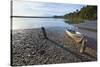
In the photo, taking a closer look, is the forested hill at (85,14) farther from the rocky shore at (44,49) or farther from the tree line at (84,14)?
the rocky shore at (44,49)

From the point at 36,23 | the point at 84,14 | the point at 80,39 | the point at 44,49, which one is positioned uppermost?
the point at 84,14

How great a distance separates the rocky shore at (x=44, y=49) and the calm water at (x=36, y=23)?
0.05 metres

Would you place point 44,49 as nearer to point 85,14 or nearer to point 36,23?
point 36,23

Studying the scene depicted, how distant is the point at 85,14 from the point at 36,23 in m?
0.71

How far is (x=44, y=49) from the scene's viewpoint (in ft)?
6.87

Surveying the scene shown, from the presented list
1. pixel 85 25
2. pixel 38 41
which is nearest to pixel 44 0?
pixel 38 41

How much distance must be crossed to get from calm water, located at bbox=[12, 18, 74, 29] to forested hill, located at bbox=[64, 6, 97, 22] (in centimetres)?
15

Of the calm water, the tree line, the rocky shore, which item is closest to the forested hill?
the tree line

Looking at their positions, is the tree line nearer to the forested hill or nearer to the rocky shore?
the forested hill

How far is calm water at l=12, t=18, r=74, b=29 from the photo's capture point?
200cm

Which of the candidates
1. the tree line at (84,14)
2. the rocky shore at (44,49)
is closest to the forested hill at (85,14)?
the tree line at (84,14)

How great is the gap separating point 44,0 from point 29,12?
0.25 metres

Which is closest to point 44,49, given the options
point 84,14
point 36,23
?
point 36,23

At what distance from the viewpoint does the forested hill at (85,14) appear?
2264 mm
